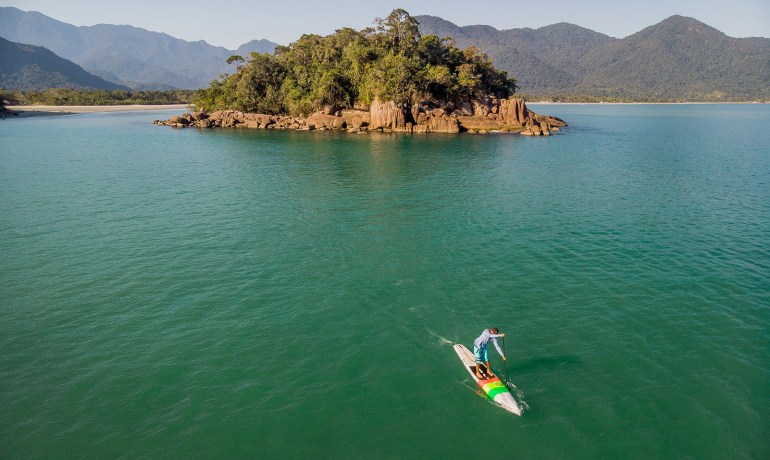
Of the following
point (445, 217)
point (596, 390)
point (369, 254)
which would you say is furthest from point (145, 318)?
point (445, 217)

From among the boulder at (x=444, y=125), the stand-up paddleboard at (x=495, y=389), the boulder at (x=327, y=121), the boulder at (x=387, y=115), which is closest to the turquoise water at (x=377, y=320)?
the stand-up paddleboard at (x=495, y=389)

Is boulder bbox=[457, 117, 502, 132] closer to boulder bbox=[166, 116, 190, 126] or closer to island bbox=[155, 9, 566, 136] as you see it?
island bbox=[155, 9, 566, 136]

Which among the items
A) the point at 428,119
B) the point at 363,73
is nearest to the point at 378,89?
the point at 363,73

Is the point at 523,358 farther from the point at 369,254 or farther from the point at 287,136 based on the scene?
the point at 287,136

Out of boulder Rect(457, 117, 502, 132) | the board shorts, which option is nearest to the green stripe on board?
the board shorts

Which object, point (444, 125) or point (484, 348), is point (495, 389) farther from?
point (444, 125)
